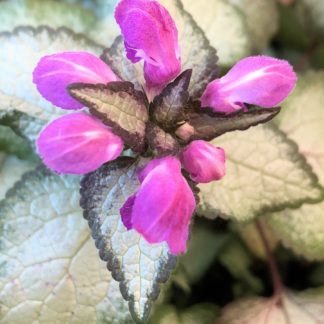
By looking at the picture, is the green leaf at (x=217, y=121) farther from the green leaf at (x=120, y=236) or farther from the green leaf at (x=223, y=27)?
the green leaf at (x=223, y=27)

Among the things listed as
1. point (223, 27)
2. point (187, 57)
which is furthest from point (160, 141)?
point (223, 27)

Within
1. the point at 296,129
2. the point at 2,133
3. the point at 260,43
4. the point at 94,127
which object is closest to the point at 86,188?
the point at 94,127

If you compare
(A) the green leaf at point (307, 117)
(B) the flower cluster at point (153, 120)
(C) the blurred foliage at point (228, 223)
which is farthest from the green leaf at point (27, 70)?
(A) the green leaf at point (307, 117)

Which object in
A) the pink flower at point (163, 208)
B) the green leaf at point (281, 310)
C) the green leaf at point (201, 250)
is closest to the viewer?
the pink flower at point (163, 208)

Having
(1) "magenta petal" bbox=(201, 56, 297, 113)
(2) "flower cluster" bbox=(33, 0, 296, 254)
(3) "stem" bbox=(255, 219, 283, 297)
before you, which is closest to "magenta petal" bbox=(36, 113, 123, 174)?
(2) "flower cluster" bbox=(33, 0, 296, 254)

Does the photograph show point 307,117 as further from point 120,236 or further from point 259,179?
point 120,236

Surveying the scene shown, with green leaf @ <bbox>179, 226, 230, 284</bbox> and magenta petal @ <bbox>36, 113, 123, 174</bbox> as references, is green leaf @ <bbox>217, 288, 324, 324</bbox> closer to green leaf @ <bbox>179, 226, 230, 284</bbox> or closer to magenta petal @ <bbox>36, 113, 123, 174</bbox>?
green leaf @ <bbox>179, 226, 230, 284</bbox>

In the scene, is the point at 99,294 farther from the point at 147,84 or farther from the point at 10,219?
the point at 147,84
